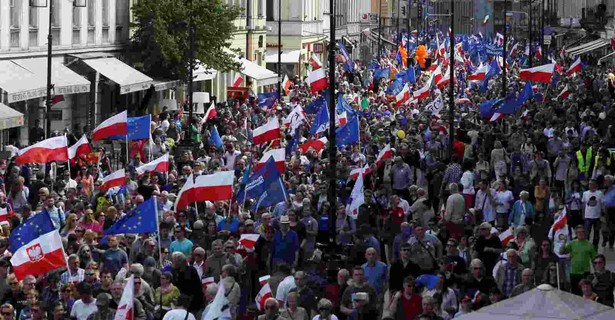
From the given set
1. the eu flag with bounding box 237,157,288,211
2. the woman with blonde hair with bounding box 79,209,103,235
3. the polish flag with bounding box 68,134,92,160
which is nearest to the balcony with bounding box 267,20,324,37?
the polish flag with bounding box 68,134,92,160

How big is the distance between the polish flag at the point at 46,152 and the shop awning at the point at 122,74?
73.0 feet

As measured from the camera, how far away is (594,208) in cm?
2648

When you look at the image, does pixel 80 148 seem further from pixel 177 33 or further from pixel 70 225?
pixel 177 33

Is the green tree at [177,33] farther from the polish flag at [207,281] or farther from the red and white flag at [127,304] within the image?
the red and white flag at [127,304]

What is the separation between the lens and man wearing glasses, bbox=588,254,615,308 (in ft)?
A: 60.5

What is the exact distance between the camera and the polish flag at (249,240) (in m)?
22.2

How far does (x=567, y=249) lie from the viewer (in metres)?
21.4

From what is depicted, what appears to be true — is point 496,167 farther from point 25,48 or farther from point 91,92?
point 91,92

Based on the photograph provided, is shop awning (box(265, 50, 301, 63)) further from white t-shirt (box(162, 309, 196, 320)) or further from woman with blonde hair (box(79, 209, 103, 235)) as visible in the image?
white t-shirt (box(162, 309, 196, 320))

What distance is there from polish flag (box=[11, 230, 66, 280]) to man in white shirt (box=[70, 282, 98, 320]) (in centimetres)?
127

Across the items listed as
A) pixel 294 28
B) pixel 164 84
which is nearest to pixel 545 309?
pixel 164 84

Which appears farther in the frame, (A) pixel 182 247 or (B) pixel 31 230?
(A) pixel 182 247

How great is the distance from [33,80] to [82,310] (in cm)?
2642

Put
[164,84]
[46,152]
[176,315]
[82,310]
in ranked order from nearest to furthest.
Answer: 1. [176,315]
2. [82,310]
3. [46,152]
4. [164,84]
